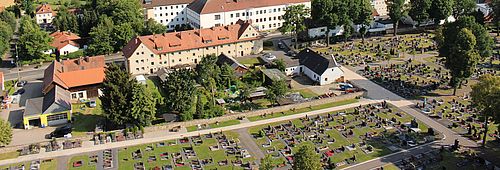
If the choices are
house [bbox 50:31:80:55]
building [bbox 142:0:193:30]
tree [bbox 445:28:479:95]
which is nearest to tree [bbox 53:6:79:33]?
house [bbox 50:31:80:55]

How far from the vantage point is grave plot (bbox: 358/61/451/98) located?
76.8 metres

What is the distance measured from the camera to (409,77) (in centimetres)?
8269

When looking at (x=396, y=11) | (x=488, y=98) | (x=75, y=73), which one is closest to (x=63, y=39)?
(x=75, y=73)

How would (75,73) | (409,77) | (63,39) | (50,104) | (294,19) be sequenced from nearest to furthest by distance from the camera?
(50,104)
(75,73)
(409,77)
(294,19)
(63,39)

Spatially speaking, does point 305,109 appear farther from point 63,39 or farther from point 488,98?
point 63,39

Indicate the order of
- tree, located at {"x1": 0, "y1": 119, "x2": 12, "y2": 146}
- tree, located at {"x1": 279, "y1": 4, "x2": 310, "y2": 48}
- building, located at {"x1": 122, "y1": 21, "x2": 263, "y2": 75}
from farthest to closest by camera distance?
tree, located at {"x1": 279, "y1": 4, "x2": 310, "y2": 48} → building, located at {"x1": 122, "y1": 21, "x2": 263, "y2": 75} → tree, located at {"x1": 0, "y1": 119, "x2": 12, "y2": 146}

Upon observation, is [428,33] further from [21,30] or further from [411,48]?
[21,30]

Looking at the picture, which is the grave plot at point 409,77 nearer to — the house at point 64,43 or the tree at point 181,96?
the tree at point 181,96

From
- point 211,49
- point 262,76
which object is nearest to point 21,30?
point 211,49

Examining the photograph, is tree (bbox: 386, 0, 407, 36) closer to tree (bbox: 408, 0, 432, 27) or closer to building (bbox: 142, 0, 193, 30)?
tree (bbox: 408, 0, 432, 27)

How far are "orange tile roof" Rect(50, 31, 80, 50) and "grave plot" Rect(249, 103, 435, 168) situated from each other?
51.8m

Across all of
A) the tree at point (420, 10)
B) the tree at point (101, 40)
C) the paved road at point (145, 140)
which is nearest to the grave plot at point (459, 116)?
the paved road at point (145, 140)

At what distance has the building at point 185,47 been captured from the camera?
86.4 m

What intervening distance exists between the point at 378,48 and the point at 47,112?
60714mm
